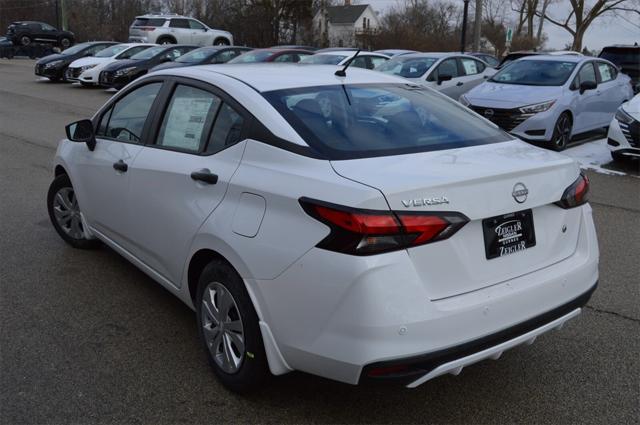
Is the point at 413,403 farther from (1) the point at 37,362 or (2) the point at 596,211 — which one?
(2) the point at 596,211

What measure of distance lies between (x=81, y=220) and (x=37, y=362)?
1803 mm

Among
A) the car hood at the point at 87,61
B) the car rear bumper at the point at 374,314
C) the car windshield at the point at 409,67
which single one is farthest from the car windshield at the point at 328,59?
the car rear bumper at the point at 374,314

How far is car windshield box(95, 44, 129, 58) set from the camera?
22.0m

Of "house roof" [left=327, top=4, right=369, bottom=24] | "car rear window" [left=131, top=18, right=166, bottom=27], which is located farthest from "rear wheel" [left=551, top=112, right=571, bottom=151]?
"house roof" [left=327, top=4, right=369, bottom=24]

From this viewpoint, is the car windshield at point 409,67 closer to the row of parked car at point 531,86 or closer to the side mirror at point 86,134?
the row of parked car at point 531,86

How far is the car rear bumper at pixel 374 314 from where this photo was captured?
94.3 inches

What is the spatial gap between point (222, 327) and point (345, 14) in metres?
86.6

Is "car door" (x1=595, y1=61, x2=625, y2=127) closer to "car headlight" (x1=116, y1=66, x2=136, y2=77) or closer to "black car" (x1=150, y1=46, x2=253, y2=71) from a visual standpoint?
"black car" (x1=150, y1=46, x2=253, y2=71)

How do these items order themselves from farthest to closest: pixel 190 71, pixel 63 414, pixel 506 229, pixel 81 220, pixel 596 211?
pixel 596 211
pixel 81 220
pixel 190 71
pixel 63 414
pixel 506 229

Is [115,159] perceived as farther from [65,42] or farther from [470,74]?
[65,42]

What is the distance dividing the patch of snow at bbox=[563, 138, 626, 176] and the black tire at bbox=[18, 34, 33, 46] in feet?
125

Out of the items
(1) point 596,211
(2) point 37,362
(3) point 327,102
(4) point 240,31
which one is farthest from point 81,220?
(4) point 240,31

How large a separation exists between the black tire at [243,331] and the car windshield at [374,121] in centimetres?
76

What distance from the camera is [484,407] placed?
9.93ft
